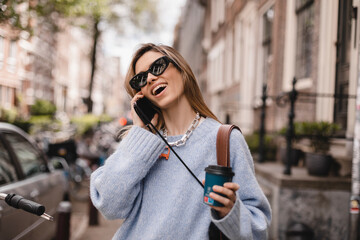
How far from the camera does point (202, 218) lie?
57.3 inches

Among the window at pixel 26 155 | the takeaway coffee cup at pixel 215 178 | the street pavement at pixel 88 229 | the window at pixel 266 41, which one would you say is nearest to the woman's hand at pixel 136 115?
the takeaway coffee cup at pixel 215 178

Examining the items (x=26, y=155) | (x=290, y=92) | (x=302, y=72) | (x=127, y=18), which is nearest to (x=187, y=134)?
(x=26, y=155)

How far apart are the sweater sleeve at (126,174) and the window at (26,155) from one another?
77.4 inches

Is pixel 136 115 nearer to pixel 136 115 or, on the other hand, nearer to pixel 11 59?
pixel 136 115

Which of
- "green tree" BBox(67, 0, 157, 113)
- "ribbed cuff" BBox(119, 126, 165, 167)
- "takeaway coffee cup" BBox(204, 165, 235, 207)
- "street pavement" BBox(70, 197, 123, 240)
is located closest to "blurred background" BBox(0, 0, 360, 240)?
"ribbed cuff" BBox(119, 126, 165, 167)

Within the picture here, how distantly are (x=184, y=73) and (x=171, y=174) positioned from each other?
1.58ft

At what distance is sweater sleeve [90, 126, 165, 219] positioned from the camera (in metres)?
1.47

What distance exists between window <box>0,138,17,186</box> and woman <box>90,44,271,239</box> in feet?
5.00

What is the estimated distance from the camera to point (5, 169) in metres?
2.85

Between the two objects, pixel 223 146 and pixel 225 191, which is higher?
pixel 223 146

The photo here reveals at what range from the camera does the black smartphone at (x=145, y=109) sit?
166cm

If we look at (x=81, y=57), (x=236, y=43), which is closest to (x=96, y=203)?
(x=236, y=43)

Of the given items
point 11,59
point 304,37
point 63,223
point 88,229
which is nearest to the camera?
point 63,223

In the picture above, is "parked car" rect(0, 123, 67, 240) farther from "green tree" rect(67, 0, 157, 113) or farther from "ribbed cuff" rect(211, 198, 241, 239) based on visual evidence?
"green tree" rect(67, 0, 157, 113)
